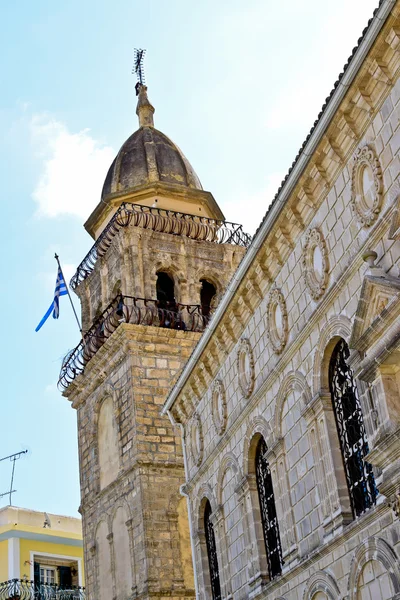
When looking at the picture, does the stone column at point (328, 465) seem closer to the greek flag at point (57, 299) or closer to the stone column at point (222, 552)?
the stone column at point (222, 552)

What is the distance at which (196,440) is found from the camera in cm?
2019

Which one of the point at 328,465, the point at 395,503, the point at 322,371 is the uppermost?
the point at 322,371

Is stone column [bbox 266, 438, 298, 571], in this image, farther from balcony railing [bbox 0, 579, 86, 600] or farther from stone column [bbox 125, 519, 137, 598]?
balcony railing [bbox 0, 579, 86, 600]

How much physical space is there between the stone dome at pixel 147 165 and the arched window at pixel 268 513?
565 inches

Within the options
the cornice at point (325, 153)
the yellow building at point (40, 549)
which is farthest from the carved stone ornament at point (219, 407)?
the yellow building at point (40, 549)

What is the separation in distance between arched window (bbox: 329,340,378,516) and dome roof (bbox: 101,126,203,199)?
16.8 metres

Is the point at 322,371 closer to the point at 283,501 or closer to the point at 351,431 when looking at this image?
the point at 351,431

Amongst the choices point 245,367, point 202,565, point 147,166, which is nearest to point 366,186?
point 245,367

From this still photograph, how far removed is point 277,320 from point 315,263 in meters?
1.86

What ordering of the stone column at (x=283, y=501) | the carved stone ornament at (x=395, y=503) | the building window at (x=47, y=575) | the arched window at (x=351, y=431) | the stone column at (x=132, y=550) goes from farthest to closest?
1. the building window at (x=47, y=575)
2. the stone column at (x=132, y=550)
3. the stone column at (x=283, y=501)
4. the arched window at (x=351, y=431)
5. the carved stone ornament at (x=395, y=503)

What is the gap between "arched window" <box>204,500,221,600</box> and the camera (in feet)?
62.5

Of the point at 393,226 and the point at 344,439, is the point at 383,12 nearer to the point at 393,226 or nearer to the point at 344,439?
the point at 393,226

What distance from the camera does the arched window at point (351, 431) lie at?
1274 cm

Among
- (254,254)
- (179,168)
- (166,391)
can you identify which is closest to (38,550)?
(166,391)
